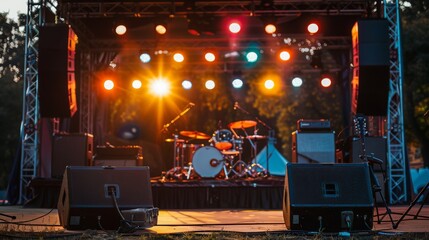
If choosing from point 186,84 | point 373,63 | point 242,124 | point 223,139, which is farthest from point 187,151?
point 373,63

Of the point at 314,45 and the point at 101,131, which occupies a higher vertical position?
the point at 314,45

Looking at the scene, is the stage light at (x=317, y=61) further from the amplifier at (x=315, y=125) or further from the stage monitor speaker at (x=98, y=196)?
the stage monitor speaker at (x=98, y=196)

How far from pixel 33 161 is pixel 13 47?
12175 mm

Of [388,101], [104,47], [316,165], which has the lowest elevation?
[316,165]

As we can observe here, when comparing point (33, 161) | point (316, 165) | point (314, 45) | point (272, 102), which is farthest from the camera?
point (272, 102)

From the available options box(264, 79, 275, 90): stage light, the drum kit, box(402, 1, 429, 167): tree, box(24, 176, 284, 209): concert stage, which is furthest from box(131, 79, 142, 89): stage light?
box(402, 1, 429, 167): tree

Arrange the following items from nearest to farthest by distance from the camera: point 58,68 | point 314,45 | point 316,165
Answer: point 316,165, point 58,68, point 314,45

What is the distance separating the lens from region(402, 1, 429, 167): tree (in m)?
20.9

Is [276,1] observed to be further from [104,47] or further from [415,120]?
[415,120]

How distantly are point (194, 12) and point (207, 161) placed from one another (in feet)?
9.81

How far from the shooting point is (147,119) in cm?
2452

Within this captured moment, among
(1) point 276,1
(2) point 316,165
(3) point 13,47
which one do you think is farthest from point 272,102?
(2) point 316,165

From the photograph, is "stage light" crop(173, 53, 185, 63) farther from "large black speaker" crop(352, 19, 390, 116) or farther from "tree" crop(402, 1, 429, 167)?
"tree" crop(402, 1, 429, 167)

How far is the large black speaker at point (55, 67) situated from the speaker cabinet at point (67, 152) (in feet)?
1.93
